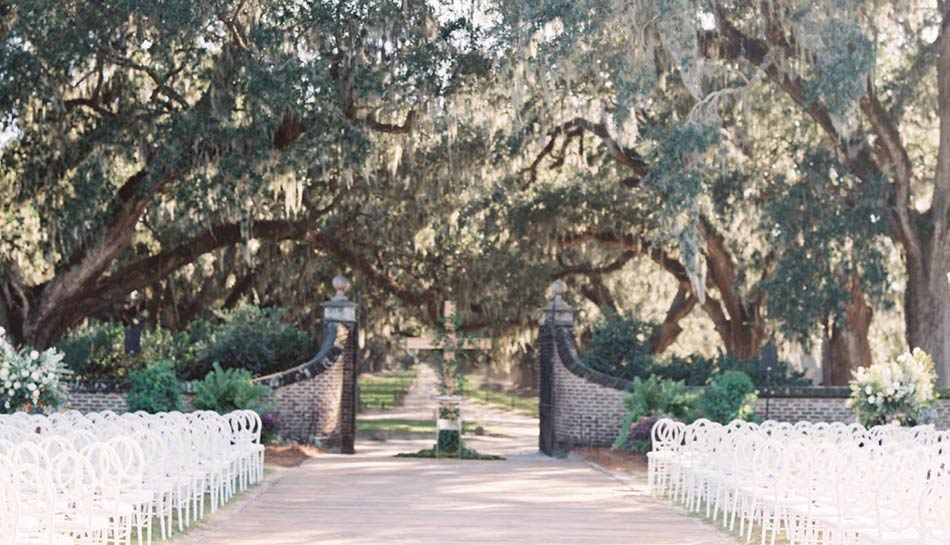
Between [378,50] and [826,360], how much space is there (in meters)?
10.6

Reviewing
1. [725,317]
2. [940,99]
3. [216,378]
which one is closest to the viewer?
[216,378]

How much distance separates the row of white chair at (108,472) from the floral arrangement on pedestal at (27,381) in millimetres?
1820

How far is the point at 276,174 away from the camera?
1928 cm

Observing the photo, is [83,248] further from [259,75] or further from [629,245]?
[629,245]

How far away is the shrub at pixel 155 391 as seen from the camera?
54.0 feet

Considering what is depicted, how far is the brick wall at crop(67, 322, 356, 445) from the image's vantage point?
1870cm

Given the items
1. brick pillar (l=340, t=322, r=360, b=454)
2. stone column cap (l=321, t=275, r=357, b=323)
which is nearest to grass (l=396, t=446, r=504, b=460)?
brick pillar (l=340, t=322, r=360, b=454)

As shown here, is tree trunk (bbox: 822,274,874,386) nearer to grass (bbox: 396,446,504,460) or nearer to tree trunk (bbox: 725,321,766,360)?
tree trunk (bbox: 725,321,766,360)

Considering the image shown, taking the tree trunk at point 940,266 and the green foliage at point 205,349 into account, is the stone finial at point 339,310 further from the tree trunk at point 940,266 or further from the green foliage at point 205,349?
the tree trunk at point 940,266

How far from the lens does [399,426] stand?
30.4m

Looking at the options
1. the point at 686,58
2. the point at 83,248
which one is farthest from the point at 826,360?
the point at 83,248

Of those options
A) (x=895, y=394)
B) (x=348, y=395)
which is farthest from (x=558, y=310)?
(x=895, y=394)

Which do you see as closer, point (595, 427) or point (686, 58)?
point (686, 58)

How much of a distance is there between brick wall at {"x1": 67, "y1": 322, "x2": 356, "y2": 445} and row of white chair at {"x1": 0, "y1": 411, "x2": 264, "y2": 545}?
480cm
